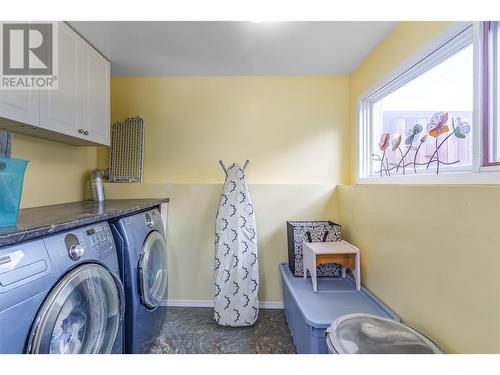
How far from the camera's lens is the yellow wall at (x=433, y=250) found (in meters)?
0.84

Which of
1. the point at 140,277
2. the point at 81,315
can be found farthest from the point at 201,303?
the point at 81,315

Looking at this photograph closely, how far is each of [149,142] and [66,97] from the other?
2.76 feet

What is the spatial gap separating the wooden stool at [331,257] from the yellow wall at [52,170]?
2048mm

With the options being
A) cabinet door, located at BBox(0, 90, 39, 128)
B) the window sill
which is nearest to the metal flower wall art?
the window sill

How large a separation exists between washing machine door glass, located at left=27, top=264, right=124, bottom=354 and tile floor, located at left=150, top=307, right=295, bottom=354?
25.3 inches

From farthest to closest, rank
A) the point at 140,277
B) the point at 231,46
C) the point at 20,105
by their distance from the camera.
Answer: the point at 231,46 < the point at 140,277 < the point at 20,105

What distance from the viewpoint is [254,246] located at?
75.0 inches

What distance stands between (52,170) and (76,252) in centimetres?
123

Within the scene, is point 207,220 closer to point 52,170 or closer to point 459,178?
point 52,170

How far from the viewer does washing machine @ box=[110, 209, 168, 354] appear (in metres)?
1.32

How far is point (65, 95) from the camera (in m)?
1.46

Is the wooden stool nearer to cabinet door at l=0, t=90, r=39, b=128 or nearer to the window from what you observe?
the window

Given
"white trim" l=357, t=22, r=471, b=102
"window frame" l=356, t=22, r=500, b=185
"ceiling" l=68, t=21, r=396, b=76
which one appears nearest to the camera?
"window frame" l=356, t=22, r=500, b=185
